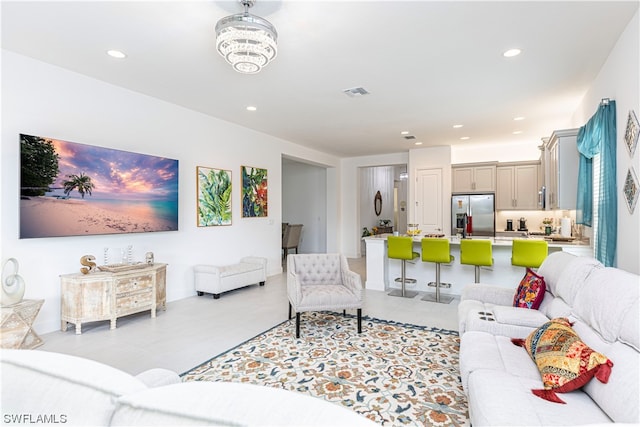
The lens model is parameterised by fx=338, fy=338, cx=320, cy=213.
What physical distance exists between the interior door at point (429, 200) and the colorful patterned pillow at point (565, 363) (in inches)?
248

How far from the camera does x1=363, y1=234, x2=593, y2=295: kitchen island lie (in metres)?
5.02

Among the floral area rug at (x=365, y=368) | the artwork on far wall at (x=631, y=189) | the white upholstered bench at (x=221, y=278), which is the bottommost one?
the floral area rug at (x=365, y=368)

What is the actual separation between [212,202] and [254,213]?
1.08 meters

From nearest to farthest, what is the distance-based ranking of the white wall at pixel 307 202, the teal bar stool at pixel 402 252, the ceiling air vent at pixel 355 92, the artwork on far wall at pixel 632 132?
1. the artwork on far wall at pixel 632 132
2. the ceiling air vent at pixel 355 92
3. the teal bar stool at pixel 402 252
4. the white wall at pixel 307 202

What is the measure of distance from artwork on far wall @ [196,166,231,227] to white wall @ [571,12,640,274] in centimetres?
512

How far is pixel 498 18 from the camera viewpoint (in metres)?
2.68

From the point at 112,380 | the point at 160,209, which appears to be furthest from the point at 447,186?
the point at 112,380

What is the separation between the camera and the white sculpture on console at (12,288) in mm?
3039

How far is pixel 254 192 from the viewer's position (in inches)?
256

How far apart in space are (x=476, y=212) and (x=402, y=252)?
129 inches

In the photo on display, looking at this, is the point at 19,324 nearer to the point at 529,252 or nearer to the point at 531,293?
the point at 531,293

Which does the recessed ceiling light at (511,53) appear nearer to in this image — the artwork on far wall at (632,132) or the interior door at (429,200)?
the artwork on far wall at (632,132)

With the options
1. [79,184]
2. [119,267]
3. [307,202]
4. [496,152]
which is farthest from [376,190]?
[79,184]

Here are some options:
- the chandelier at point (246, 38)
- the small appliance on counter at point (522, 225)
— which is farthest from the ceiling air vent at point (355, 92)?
the small appliance on counter at point (522, 225)
